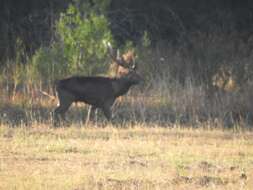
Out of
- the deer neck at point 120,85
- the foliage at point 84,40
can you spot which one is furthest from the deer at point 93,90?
the foliage at point 84,40

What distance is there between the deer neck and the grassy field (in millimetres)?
1682

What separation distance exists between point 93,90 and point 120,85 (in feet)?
2.62

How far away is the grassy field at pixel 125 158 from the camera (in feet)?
30.0

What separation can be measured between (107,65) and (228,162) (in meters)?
8.98

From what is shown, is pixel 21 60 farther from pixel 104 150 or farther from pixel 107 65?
pixel 104 150

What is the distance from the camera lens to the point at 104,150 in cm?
1140

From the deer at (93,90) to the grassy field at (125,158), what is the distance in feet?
3.98

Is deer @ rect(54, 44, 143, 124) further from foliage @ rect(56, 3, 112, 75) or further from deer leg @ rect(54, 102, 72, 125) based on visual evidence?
foliage @ rect(56, 3, 112, 75)

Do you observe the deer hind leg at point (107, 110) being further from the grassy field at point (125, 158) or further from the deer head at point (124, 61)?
the grassy field at point (125, 158)

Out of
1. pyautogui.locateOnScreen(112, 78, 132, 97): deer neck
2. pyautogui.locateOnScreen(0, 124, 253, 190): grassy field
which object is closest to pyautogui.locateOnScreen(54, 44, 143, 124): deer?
pyautogui.locateOnScreen(112, 78, 132, 97): deer neck

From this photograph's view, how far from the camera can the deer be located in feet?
49.5

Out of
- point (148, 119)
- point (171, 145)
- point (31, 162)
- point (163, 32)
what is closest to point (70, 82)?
point (148, 119)

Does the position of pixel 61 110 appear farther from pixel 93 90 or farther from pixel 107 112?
pixel 107 112

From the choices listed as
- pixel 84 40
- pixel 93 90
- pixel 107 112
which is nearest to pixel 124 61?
pixel 93 90
